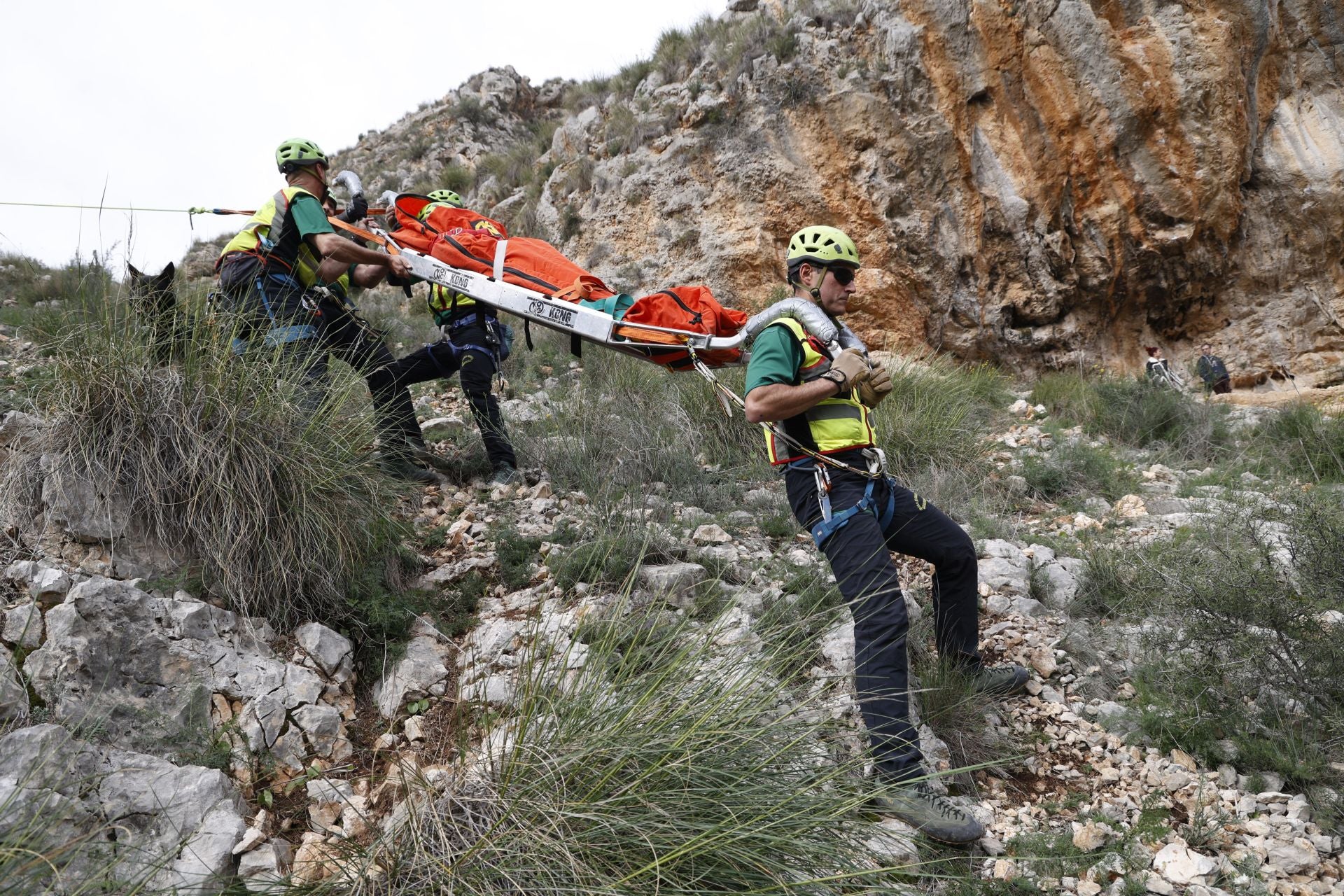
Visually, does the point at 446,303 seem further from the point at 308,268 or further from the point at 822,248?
the point at 822,248

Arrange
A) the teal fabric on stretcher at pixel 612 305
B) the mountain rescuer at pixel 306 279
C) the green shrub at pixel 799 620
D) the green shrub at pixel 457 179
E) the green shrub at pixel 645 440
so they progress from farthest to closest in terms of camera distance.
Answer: the green shrub at pixel 457 179, the green shrub at pixel 645 440, the mountain rescuer at pixel 306 279, the teal fabric on stretcher at pixel 612 305, the green shrub at pixel 799 620

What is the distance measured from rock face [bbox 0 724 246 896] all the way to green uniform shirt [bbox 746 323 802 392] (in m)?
2.38

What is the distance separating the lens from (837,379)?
10.9 ft

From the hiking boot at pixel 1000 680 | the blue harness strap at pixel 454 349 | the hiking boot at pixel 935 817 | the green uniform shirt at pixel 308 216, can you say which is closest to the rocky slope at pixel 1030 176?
the blue harness strap at pixel 454 349

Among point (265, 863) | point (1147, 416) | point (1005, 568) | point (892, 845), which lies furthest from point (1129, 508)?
point (265, 863)

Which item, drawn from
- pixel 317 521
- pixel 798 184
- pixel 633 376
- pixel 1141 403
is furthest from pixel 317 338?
pixel 1141 403

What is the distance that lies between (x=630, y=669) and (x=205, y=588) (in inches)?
78.6

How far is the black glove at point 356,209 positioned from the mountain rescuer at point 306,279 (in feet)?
0.08

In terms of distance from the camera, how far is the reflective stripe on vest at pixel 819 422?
11.1 ft

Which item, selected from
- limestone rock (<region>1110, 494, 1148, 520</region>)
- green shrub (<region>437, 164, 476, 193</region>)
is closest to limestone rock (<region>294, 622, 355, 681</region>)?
limestone rock (<region>1110, 494, 1148, 520</region>)

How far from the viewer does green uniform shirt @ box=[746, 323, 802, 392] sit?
3.34 m

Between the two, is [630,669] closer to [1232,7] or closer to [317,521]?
[317,521]

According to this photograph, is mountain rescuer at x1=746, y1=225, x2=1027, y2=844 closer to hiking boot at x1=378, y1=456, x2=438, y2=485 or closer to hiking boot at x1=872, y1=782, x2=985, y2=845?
hiking boot at x1=872, y1=782, x2=985, y2=845

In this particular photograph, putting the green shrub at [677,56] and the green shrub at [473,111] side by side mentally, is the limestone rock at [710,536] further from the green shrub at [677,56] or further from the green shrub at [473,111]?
the green shrub at [473,111]
